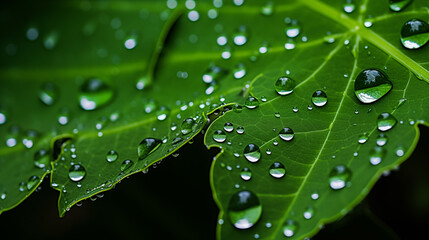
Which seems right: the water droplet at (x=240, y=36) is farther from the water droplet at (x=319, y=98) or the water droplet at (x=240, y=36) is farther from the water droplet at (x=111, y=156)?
the water droplet at (x=111, y=156)

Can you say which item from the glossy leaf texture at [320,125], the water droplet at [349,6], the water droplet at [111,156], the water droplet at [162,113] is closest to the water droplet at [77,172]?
the water droplet at [111,156]

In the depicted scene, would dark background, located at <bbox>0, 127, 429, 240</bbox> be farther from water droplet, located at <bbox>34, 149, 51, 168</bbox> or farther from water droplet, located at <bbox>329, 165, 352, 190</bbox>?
water droplet, located at <bbox>329, 165, 352, 190</bbox>

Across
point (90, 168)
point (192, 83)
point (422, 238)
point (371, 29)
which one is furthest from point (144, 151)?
point (422, 238)

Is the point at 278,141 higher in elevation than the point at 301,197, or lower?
higher

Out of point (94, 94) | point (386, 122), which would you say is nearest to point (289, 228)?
point (386, 122)

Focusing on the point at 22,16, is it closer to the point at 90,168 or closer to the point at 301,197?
the point at 90,168

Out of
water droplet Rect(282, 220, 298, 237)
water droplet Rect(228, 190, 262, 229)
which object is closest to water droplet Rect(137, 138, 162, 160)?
water droplet Rect(228, 190, 262, 229)

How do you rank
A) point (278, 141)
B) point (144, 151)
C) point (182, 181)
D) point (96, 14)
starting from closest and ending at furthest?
→ point (278, 141) < point (144, 151) < point (96, 14) < point (182, 181)
